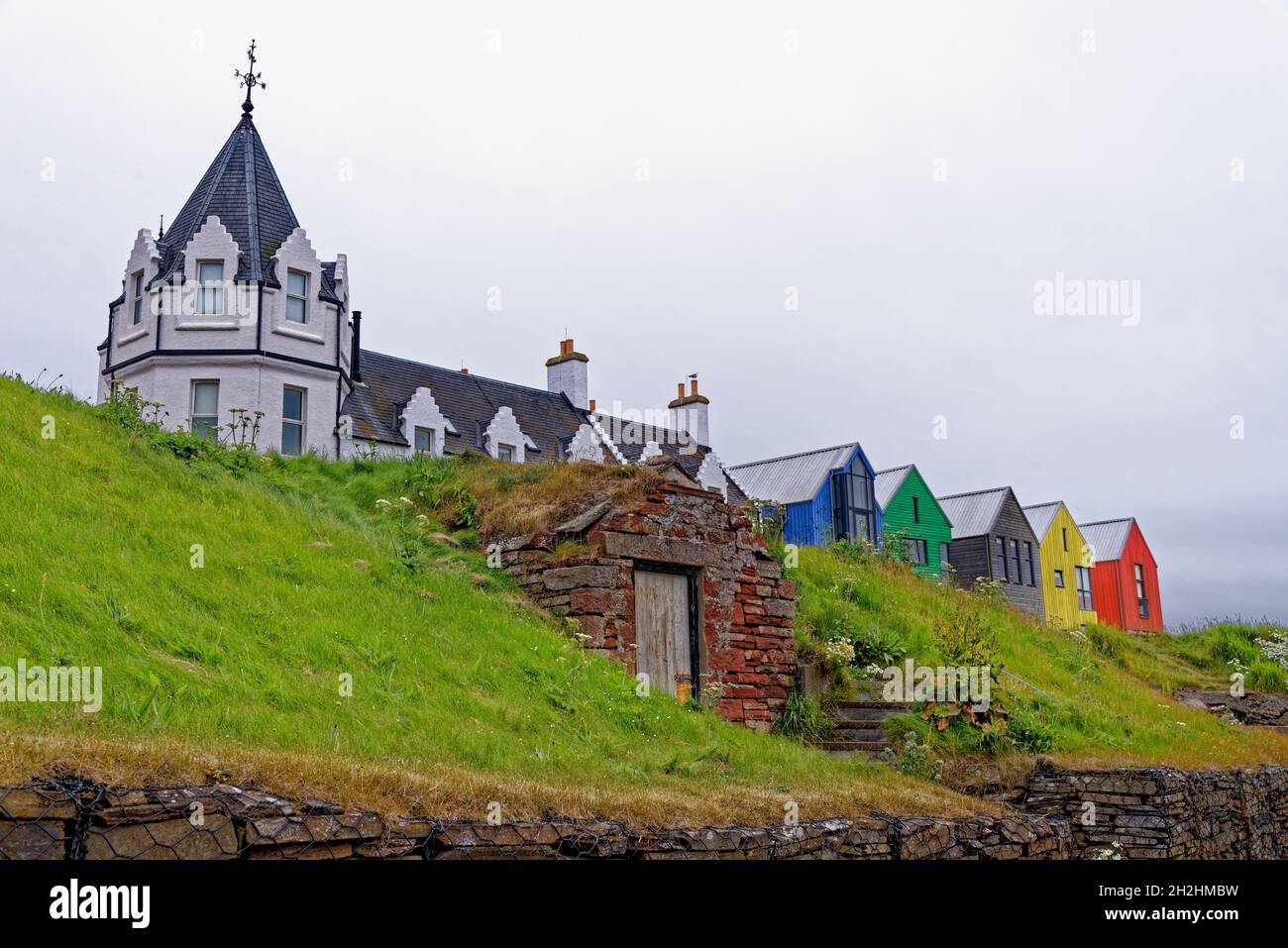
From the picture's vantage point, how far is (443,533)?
1515 centimetres

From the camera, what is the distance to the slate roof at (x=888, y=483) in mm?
41125

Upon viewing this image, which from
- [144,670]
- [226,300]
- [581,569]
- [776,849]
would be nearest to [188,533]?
[144,670]

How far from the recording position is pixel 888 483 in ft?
138

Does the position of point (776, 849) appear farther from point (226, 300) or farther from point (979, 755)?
point (226, 300)

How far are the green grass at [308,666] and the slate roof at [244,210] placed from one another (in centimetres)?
1109

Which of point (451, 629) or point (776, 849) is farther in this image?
point (451, 629)

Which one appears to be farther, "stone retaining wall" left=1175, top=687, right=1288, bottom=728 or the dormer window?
the dormer window

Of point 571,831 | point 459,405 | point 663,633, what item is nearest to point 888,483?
point 459,405

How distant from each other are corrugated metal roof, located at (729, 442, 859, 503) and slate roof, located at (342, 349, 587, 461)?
750 cm

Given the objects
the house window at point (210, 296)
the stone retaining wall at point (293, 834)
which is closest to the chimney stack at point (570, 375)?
the house window at point (210, 296)

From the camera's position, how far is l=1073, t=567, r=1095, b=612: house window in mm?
46875

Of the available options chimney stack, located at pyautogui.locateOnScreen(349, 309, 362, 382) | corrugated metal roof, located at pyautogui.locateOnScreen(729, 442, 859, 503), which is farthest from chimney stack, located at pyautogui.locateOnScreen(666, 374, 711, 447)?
chimney stack, located at pyautogui.locateOnScreen(349, 309, 362, 382)

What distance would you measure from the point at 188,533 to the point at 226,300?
1456 centimetres

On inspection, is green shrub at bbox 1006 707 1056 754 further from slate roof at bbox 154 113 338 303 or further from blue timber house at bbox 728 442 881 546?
blue timber house at bbox 728 442 881 546
